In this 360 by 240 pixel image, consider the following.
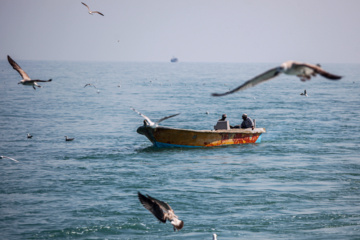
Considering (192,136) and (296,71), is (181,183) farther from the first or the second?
(296,71)

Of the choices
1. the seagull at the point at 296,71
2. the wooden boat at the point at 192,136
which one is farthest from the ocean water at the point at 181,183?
the seagull at the point at 296,71

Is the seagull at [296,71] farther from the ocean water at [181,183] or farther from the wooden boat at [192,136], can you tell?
the wooden boat at [192,136]

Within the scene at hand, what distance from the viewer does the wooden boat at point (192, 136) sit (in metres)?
29.8

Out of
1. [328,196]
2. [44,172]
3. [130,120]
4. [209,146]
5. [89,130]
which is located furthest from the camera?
[130,120]

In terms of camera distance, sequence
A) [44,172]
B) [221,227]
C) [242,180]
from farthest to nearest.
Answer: [44,172] → [242,180] → [221,227]

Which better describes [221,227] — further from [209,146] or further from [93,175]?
[209,146]

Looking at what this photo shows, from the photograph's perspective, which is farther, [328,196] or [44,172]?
[44,172]

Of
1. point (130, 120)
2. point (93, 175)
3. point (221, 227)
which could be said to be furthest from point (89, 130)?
point (221, 227)

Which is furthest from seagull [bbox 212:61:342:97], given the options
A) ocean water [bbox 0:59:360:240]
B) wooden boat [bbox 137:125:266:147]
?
wooden boat [bbox 137:125:266:147]

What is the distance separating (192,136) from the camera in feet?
100

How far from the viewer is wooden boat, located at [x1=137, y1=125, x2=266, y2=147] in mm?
29781

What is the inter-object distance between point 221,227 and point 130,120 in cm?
3134

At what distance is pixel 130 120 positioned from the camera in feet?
160

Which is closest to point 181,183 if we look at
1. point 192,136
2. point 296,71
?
point 192,136
